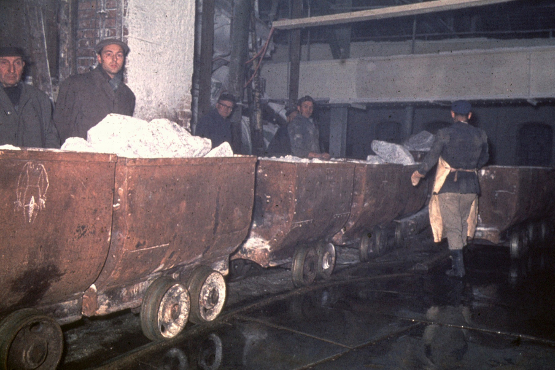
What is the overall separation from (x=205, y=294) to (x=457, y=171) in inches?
141

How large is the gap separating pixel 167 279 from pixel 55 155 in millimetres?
1250

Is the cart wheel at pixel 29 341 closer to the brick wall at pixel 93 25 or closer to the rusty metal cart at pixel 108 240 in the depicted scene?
the rusty metal cart at pixel 108 240

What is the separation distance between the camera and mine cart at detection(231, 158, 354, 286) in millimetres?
4512

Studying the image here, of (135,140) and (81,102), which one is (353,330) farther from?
(81,102)

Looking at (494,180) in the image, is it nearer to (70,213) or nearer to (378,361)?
(378,361)

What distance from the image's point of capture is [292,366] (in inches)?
119

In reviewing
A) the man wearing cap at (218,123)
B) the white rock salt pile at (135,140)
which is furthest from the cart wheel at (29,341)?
the man wearing cap at (218,123)

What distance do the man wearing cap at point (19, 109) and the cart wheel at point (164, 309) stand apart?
5.43 ft

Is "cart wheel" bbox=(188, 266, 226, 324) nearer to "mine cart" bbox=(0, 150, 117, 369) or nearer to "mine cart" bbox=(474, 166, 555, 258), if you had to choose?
"mine cart" bbox=(0, 150, 117, 369)

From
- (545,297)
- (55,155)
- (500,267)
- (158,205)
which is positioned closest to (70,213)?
(55,155)

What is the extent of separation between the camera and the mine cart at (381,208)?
5.71 meters

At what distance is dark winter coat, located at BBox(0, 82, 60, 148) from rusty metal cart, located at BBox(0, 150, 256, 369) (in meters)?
1.49

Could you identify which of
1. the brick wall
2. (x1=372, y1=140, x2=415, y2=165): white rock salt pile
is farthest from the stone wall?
(x1=372, y1=140, x2=415, y2=165): white rock salt pile

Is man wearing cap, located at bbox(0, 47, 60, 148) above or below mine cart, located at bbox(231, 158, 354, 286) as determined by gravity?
above
